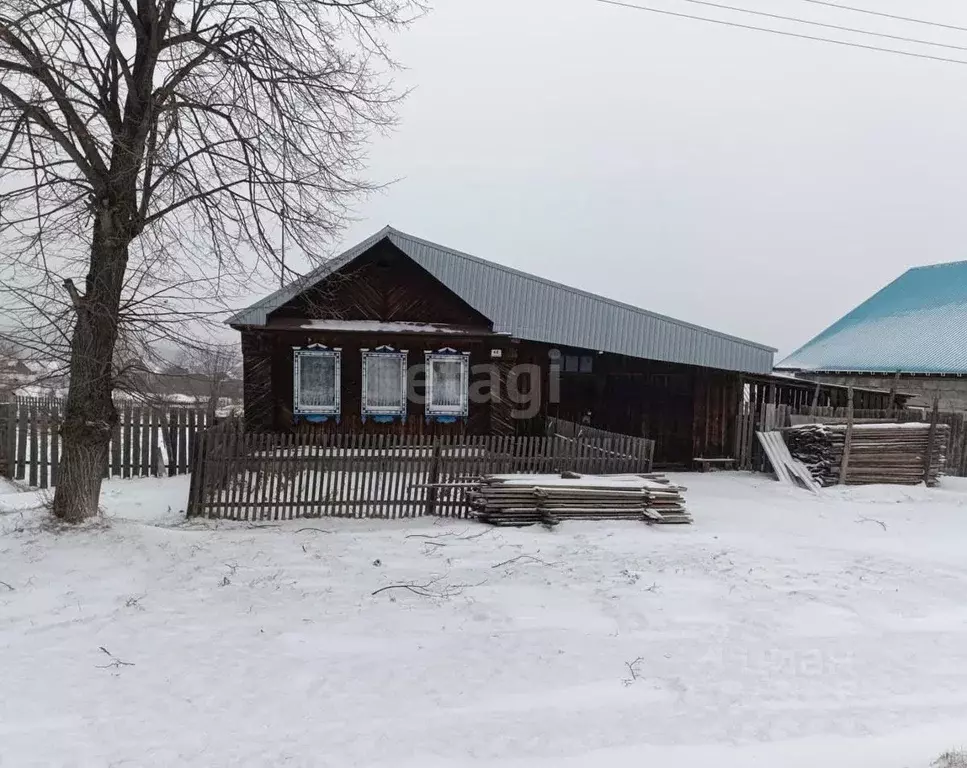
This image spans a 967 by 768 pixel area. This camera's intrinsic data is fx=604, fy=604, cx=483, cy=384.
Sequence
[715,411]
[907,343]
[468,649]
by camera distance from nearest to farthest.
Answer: [468,649]
[715,411]
[907,343]

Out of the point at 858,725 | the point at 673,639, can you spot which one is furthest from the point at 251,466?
the point at 858,725

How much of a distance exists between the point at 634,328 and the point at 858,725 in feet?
41.0

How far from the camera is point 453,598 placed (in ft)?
19.5

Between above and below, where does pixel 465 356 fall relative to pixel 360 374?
above

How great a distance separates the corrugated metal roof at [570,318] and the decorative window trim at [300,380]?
247cm

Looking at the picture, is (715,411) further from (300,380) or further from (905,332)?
(905,332)

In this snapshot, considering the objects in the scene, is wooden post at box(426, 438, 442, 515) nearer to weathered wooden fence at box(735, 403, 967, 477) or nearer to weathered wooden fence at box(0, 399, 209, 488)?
weathered wooden fence at box(0, 399, 209, 488)

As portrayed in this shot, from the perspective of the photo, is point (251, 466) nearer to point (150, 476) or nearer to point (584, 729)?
point (150, 476)

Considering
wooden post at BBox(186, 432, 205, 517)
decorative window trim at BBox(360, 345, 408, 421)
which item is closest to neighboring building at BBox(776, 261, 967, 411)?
decorative window trim at BBox(360, 345, 408, 421)

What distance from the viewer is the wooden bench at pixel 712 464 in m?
15.0

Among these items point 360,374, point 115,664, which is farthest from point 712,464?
point 115,664

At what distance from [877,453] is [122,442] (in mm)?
15864

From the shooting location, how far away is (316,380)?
14469 mm

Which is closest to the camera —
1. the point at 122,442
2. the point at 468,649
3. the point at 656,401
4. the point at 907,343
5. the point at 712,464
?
the point at 468,649
